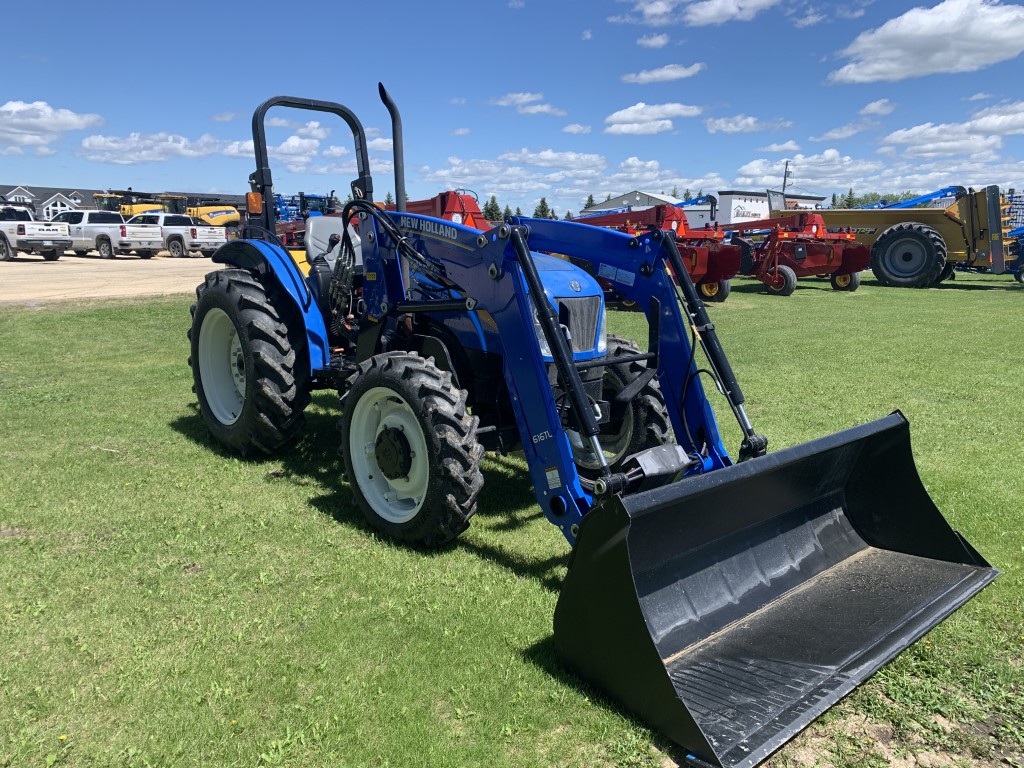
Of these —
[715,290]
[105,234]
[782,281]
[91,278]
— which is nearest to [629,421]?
[715,290]

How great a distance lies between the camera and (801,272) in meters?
20.7

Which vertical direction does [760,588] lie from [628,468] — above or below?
below

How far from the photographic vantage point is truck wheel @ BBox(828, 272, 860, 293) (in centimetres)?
2117

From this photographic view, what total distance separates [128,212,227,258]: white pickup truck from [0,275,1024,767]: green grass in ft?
81.4

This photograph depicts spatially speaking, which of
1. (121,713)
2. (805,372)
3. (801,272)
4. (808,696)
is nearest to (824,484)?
(808,696)

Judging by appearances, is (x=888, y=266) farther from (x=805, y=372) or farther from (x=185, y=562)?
(x=185, y=562)

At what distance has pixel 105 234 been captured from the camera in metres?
27.6

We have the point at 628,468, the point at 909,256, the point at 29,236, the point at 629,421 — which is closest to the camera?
the point at 628,468

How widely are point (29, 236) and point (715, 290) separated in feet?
71.2

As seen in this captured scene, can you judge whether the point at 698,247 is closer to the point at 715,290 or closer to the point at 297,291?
the point at 715,290

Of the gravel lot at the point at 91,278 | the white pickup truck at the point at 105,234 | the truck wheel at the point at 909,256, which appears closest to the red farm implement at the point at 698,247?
the truck wheel at the point at 909,256

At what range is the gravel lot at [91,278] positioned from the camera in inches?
599

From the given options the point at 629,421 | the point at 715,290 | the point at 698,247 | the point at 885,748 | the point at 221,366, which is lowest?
the point at 885,748

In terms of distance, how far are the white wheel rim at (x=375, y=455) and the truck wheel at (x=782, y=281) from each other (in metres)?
17.4
